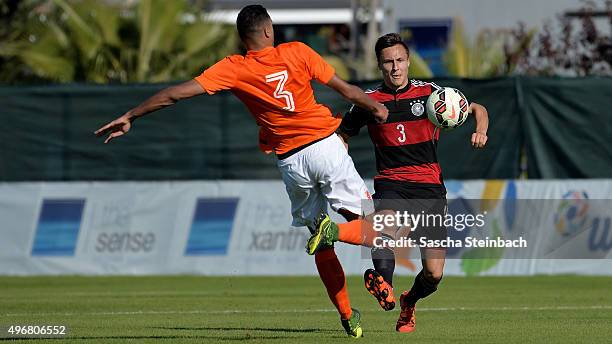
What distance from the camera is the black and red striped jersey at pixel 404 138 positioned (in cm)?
1037

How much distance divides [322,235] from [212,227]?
30.7ft

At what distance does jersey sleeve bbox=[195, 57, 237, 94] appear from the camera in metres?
9.28

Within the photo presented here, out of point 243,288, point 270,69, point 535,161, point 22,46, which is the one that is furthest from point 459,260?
point 22,46

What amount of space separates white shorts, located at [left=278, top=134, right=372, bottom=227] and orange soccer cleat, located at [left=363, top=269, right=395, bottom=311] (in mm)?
533

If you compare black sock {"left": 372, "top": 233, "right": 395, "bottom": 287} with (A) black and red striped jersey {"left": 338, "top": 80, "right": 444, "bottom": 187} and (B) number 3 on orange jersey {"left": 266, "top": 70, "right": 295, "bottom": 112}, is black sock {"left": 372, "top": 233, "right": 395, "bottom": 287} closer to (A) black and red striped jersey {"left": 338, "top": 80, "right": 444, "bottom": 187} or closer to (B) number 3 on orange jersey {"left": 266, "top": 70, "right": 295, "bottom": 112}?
(A) black and red striped jersey {"left": 338, "top": 80, "right": 444, "bottom": 187}

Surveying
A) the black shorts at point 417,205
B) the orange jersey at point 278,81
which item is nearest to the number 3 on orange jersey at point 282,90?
the orange jersey at point 278,81

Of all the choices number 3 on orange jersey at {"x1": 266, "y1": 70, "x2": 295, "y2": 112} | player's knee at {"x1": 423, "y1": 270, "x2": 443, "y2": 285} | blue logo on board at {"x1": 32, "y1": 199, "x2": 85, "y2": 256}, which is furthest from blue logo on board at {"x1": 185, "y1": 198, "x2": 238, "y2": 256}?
number 3 on orange jersey at {"x1": 266, "y1": 70, "x2": 295, "y2": 112}

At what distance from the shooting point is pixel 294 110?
9492 millimetres

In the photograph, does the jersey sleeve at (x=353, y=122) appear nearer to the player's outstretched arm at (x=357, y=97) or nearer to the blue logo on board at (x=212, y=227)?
the player's outstretched arm at (x=357, y=97)

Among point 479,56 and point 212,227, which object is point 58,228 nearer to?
point 212,227

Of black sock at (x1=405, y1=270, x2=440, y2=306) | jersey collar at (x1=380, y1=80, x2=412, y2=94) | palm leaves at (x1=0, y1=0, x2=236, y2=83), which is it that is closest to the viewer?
black sock at (x1=405, y1=270, x2=440, y2=306)

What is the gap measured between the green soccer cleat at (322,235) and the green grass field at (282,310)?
817 millimetres

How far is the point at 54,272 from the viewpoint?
1873 centimetres

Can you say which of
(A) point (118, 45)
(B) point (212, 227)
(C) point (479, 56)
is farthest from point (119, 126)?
(C) point (479, 56)
